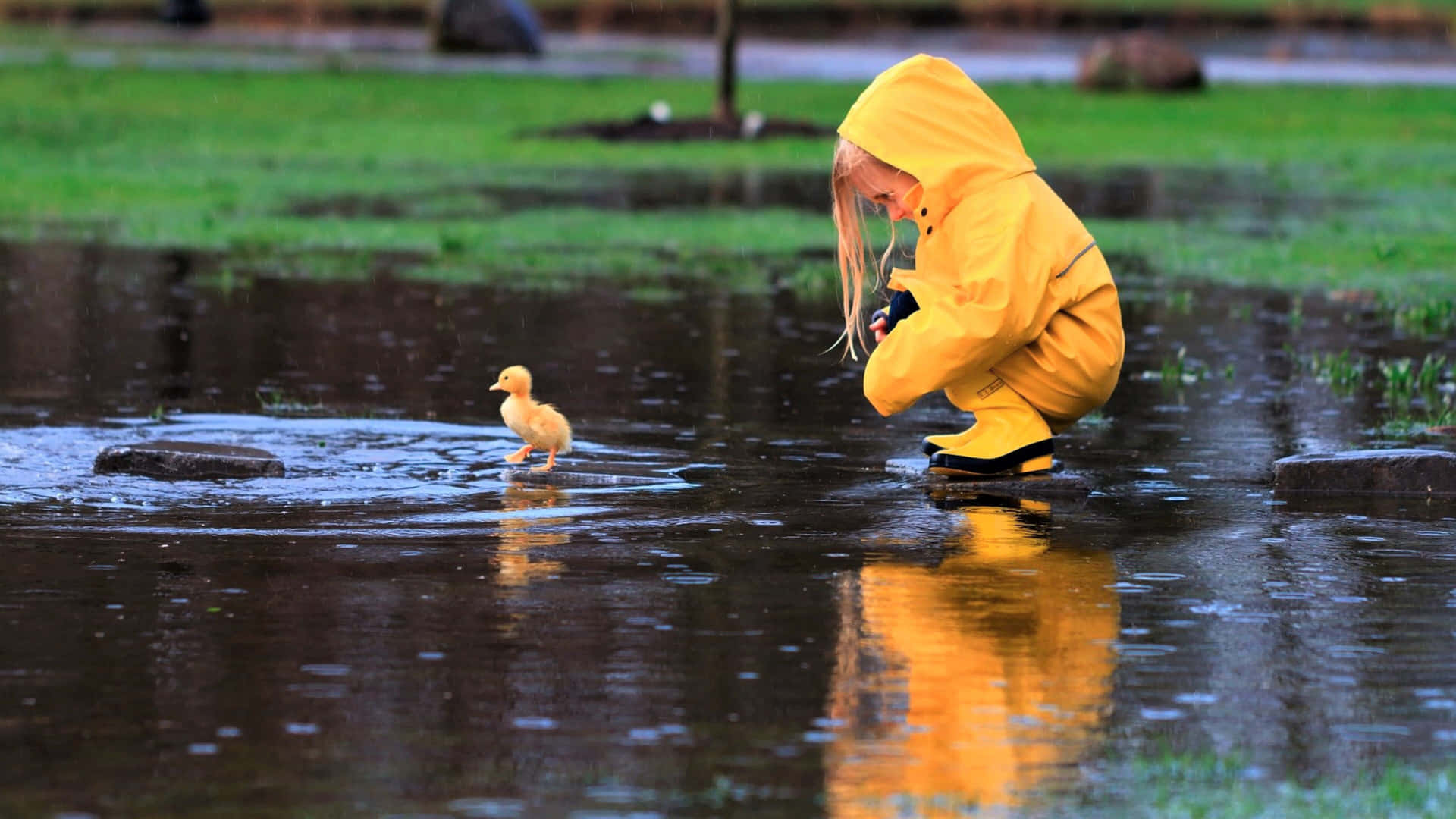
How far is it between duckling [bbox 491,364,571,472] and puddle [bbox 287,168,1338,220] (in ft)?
34.0

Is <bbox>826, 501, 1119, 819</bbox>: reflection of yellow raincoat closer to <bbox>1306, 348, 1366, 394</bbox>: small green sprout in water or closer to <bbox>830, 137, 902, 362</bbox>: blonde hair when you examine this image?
<bbox>830, 137, 902, 362</bbox>: blonde hair

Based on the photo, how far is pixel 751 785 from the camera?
4836mm

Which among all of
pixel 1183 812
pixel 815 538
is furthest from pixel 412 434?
pixel 1183 812

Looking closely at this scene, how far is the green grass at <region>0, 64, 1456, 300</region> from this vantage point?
54.6 feet

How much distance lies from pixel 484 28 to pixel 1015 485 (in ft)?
110

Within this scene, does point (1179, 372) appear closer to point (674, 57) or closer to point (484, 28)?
point (674, 57)

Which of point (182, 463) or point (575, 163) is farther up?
point (575, 163)

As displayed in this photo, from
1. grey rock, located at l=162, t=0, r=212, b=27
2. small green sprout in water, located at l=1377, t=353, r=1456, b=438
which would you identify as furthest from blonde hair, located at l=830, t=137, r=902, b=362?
grey rock, located at l=162, t=0, r=212, b=27

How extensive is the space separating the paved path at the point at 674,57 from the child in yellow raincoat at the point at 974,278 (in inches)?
1008

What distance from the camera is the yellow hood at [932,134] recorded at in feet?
26.8

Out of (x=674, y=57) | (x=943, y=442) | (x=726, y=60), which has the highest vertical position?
(x=674, y=57)

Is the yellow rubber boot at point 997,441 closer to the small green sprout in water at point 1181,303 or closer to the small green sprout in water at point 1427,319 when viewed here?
the small green sprout in water at point 1427,319

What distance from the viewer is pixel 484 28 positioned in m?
40.8

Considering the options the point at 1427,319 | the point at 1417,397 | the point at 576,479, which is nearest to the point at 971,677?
the point at 576,479
